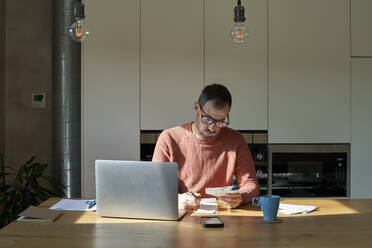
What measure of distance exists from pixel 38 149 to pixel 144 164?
9.05ft

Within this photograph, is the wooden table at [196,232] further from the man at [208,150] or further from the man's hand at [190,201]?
the man at [208,150]

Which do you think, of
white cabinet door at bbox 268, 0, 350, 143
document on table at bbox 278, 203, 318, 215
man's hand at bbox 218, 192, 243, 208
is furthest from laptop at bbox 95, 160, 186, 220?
white cabinet door at bbox 268, 0, 350, 143

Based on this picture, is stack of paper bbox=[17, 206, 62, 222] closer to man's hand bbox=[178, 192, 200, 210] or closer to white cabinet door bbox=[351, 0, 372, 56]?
man's hand bbox=[178, 192, 200, 210]

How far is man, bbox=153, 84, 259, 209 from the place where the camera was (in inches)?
90.7

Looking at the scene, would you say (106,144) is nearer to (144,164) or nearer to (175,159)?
(175,159)

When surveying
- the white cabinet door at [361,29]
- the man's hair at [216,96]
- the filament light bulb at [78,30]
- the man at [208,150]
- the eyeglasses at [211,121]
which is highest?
the white cabinet door at [361,29]

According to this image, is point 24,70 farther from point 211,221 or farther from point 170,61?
point 211,221

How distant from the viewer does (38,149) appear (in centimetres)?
419

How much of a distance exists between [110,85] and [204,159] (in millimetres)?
1412

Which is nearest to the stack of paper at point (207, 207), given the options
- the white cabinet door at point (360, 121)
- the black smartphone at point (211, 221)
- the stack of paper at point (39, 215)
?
the black smartphone at point (211, 221)

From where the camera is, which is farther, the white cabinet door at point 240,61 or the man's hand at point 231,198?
the white cabinet door at point 240,61

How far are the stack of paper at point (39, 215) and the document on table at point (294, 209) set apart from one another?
102cm

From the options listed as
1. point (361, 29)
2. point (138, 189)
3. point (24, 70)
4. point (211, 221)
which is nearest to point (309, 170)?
point (361, 29)

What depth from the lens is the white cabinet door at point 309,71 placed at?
3.57 metres
